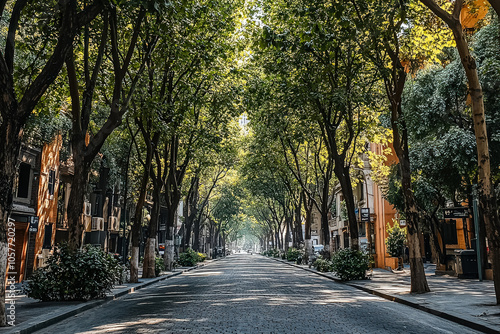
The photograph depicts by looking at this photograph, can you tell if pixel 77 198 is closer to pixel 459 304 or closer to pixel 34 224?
pixel 459 304

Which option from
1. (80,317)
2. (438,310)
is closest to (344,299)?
(438,310)

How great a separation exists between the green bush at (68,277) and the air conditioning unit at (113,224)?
Answer: 25.9 m

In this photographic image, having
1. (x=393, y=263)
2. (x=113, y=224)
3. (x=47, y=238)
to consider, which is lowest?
(x=393, y=263)

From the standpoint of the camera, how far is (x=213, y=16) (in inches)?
767

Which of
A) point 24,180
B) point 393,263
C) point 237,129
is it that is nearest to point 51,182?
point 24,180

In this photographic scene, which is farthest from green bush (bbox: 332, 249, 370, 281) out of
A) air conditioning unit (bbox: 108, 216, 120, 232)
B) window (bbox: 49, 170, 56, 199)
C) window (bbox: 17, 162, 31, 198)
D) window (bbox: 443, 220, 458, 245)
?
air conditioning unit (bbox: 108, 216, 120, 232)

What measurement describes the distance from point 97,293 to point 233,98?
44.0 ft

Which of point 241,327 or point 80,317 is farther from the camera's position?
point 80,317

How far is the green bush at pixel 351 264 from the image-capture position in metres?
21.9

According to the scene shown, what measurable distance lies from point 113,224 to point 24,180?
1718cm

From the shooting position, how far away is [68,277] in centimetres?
1352

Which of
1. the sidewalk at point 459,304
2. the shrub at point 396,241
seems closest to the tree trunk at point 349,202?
the sidewalk at point 459,304

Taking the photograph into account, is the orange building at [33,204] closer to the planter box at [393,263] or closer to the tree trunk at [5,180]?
the tree trunk at [5,180]

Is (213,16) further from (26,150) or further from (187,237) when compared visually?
(187,237)
